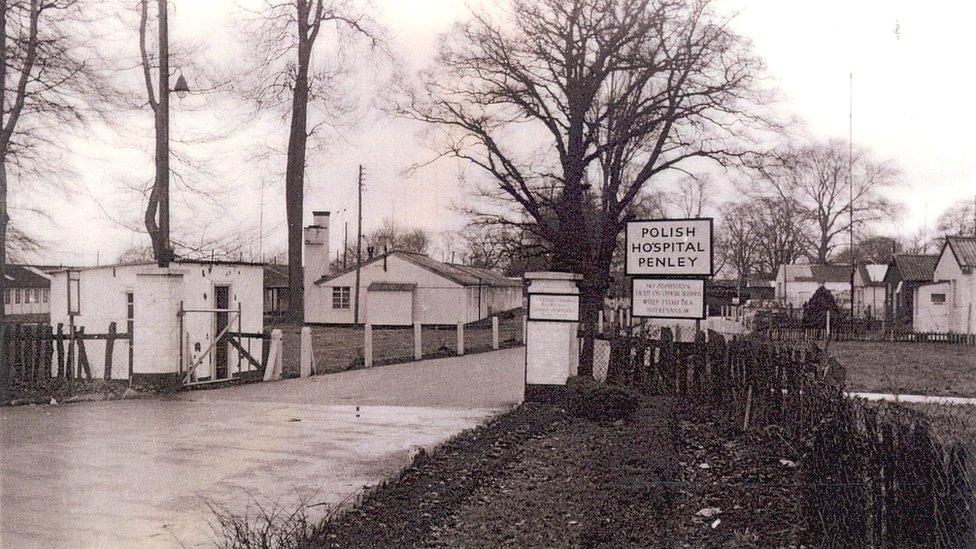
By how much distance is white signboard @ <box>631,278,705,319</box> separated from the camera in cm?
1216

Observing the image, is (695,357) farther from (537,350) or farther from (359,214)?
(359,214)

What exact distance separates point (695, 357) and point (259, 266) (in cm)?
1052

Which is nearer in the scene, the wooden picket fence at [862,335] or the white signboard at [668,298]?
the white signboard at [668,298]

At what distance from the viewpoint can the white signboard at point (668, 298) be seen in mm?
12164

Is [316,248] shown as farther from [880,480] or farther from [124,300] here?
[880,480]

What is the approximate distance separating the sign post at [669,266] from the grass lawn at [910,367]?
3.52 meters

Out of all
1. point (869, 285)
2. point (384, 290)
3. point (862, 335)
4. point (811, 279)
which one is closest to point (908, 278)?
point (862, 335)

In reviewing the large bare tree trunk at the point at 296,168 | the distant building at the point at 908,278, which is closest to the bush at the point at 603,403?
the large bare tree trunk at the point at 296,168

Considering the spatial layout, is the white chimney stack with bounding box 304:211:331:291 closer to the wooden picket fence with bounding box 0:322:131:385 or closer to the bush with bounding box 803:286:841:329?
the bush with bounding box 803:286:841:329

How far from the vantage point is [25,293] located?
6788cm

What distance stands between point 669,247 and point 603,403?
2.84 m

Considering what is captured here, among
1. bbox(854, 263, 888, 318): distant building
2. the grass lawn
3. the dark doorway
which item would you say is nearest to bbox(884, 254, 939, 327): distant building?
bbox(854, 263, 888, 318): distant building

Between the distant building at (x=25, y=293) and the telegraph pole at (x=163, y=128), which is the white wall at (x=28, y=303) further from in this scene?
the telegraph pole at (x=163, y=128)

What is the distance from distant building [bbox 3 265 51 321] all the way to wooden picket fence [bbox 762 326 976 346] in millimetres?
53130
